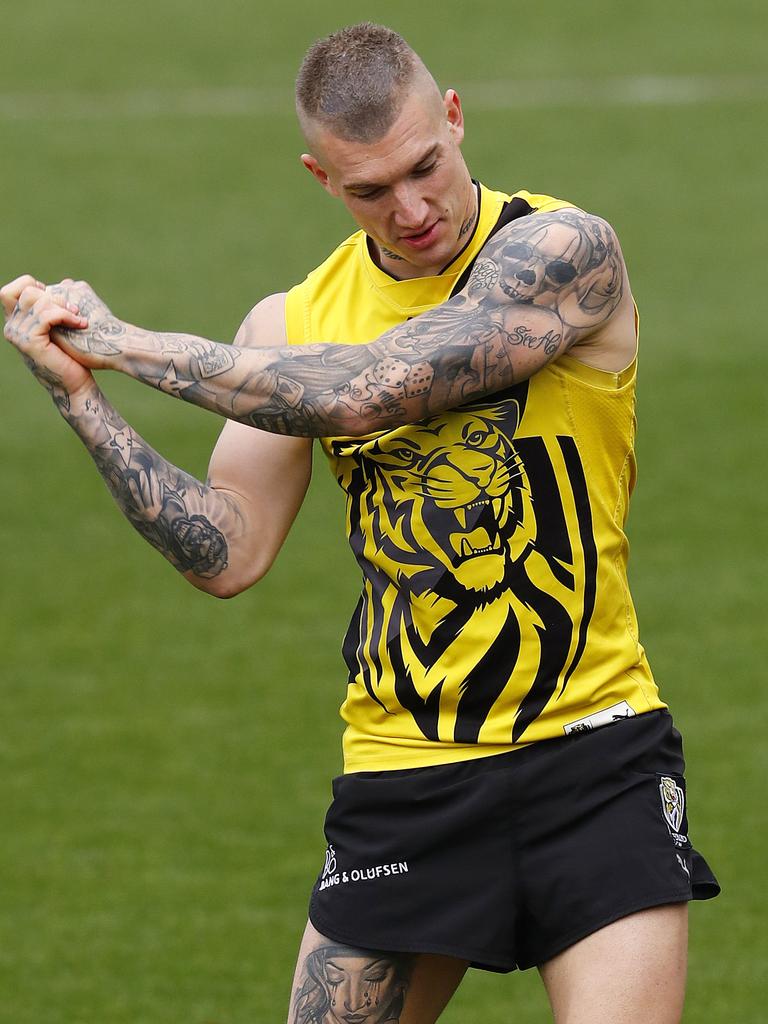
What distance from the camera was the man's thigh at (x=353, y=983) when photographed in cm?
425

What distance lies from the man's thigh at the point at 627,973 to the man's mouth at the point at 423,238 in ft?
4.93

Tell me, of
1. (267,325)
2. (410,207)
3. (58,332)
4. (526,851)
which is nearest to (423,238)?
(410,207)

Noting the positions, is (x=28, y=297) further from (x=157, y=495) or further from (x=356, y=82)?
(x=356, y=82)

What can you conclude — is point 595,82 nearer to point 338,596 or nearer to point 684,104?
point 684,104

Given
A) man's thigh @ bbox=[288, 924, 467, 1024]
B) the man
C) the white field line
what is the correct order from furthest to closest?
the white field line < man's thigh @ bbox=[288, 924, 467, 1024] < the man

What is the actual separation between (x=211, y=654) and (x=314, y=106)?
5.77 metres

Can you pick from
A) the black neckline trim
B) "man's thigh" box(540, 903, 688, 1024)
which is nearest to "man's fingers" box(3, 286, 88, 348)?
the black neckline trim

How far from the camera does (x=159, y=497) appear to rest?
4.34 m

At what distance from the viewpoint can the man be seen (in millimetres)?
4043

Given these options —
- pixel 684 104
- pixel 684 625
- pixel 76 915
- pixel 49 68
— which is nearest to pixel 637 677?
pixel 76 915

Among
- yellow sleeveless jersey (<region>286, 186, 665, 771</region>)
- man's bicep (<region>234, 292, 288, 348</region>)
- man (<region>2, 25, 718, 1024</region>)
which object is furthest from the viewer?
man's bicep (<region>234, 292, 288, 348</region>)

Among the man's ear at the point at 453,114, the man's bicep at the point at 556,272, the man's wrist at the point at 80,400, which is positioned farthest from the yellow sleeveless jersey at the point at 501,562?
the man's wrist at the point at 80,400

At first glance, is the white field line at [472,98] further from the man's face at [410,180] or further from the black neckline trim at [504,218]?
the man's face at [410,180]

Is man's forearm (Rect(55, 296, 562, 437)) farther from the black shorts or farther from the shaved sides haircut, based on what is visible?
the black shorts
